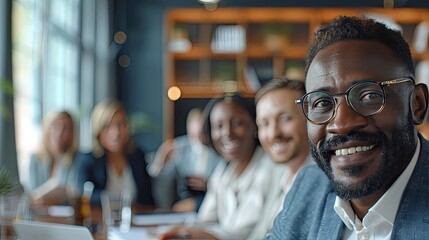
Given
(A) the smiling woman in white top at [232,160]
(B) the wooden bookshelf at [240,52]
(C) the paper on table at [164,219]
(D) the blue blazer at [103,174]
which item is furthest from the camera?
(B) the wooden bookshelf at [240,52]

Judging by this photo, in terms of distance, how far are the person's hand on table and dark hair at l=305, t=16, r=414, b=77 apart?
→ 1.03 m

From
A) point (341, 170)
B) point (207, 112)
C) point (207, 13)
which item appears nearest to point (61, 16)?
point (207, 13)

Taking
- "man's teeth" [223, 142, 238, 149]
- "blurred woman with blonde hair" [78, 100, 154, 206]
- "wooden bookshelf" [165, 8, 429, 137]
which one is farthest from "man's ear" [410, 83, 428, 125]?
"wooden bookshelf" [165, 8, 429, 137]

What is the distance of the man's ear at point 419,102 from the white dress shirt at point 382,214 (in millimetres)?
62

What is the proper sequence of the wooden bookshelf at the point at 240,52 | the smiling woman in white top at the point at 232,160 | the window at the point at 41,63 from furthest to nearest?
the wooden bookshelf at the point at 240,52 < the window at the point at 41,63 < the smiling woman in white top at the point at 232,160

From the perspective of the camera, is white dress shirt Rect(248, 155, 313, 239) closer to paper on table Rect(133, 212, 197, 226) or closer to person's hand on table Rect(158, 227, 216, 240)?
person's hand on table Rect(158, 227, 216, 240)

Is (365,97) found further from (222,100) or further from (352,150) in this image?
(222,100)

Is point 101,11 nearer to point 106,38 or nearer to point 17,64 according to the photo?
point 106,38

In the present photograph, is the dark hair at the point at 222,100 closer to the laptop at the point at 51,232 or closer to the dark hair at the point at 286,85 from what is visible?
the dark hair at the point at 286,85

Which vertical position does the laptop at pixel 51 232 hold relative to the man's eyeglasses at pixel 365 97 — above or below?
below

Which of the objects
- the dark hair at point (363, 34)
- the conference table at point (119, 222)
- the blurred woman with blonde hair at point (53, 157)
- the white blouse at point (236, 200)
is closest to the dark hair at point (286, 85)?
the white blouse at point (236, 200)

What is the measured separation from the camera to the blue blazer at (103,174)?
3816 mm

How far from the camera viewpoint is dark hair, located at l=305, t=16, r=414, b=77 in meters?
1.29

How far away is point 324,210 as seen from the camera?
1467mm
